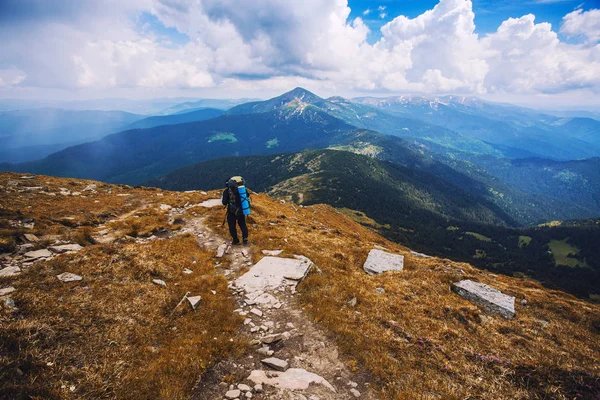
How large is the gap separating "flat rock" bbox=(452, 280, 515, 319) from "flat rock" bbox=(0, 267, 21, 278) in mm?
22218

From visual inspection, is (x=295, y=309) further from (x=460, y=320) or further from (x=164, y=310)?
(x=460, y=320)

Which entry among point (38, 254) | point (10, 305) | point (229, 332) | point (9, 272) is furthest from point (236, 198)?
point (10, 305)

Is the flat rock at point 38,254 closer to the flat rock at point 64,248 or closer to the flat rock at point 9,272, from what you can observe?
the flat rock at point 64,248

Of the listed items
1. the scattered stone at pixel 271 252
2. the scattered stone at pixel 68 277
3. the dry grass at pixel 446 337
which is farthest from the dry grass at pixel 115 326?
the dry grass at pixel 446 337

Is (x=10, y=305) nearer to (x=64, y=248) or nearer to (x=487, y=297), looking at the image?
(x=64, y=248)

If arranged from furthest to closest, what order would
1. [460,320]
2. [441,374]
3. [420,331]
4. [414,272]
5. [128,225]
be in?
[128,225] < [414,272] < [460,320] < [420,331] < [441,374]

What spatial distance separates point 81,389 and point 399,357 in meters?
9.87

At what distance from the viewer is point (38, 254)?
44.5ft

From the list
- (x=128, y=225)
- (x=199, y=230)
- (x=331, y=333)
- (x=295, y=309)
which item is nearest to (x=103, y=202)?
(x=128, y=225)

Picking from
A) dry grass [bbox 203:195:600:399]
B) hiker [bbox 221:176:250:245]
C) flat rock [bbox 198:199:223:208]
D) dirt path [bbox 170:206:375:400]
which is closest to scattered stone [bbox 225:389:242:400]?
dirt path [bbox 170:206:375:400]

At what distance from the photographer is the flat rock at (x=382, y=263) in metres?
18.2

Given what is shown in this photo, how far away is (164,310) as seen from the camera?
35.1 ft

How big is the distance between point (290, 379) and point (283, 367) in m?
0.55

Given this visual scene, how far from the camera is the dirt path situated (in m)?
7.38
